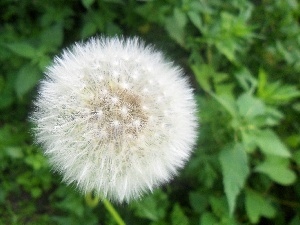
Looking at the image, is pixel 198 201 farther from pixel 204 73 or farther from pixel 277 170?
pixel 204 73

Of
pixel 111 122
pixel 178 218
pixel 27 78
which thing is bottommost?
pixel 178 218

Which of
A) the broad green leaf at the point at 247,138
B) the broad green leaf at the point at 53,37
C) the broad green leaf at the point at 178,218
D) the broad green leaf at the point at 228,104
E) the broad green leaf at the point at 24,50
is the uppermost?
the broad green leaf at the point at 53,37

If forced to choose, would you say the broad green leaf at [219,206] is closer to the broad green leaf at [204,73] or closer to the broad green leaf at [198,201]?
the broad green leaf at [198,201]

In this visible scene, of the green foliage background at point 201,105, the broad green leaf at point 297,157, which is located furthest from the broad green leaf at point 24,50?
the broad green leaf at point 297,157

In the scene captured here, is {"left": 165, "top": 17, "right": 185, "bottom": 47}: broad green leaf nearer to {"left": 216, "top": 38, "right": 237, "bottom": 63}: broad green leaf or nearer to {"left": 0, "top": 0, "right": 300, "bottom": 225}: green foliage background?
{"left": 0, "top": 0, "right": 300, "bottom": 225}: green foliage background

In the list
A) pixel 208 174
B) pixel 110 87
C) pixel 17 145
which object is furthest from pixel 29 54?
pixel 208 174

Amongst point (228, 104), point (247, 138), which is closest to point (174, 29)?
point (228, 104)
